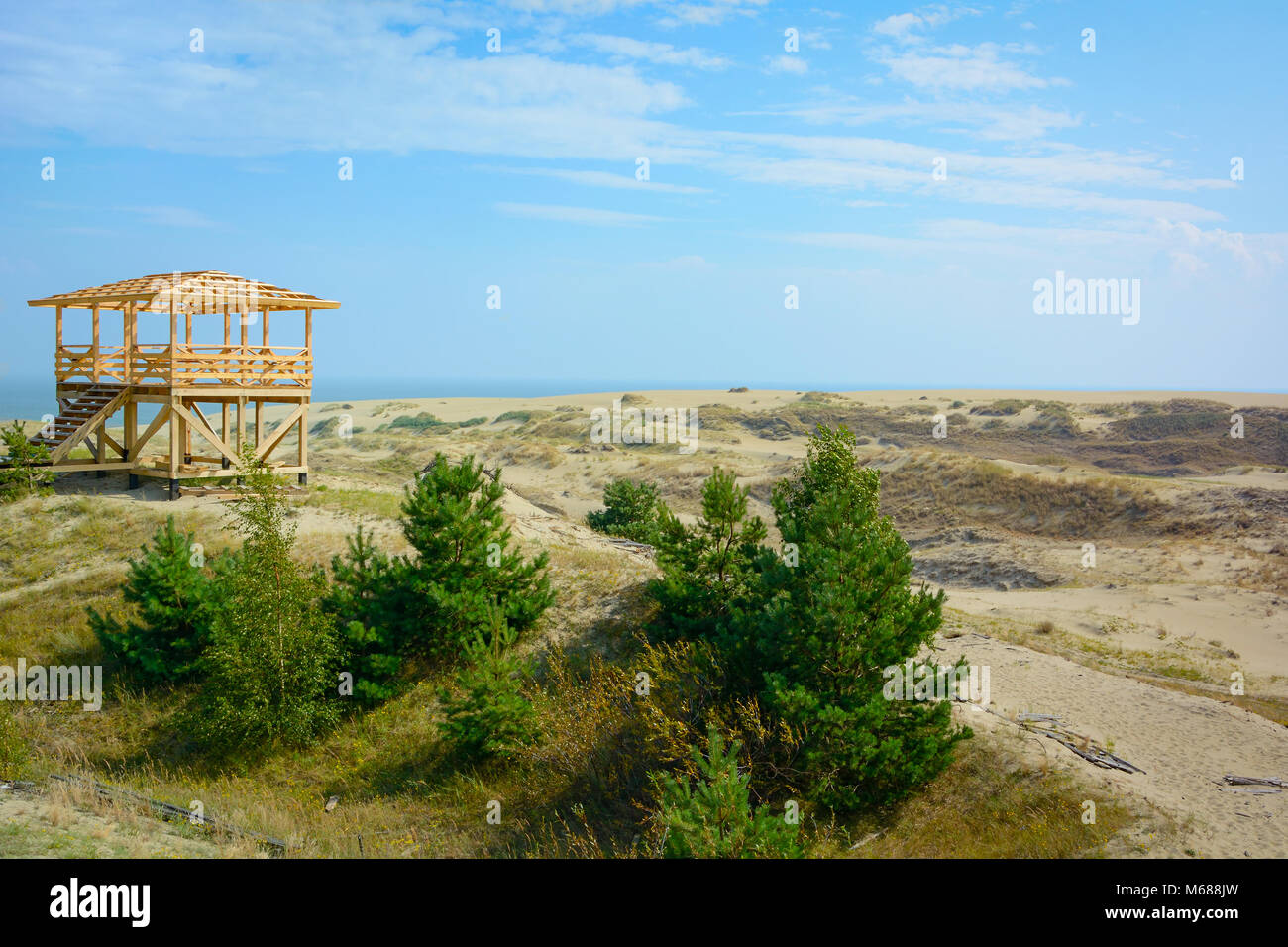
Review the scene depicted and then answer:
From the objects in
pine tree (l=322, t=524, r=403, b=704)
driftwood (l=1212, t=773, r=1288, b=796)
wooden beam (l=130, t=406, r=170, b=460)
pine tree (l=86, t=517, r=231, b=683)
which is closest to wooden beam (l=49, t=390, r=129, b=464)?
wooden beam (l=130, t=406, r=170, b=460)

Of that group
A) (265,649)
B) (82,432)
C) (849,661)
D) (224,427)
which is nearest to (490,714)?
(265,649)

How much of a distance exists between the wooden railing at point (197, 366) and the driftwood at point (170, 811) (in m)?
12.6

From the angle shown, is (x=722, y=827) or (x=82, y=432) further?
(x=82, y=432)

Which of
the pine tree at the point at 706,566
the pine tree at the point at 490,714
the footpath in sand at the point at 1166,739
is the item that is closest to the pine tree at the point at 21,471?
the pine tree at the point at 490,714

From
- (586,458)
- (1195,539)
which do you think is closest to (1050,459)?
(1195,539)

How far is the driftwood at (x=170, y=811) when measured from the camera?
37.7 ft

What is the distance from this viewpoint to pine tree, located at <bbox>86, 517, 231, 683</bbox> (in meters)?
17.5

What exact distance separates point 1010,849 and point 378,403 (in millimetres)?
91209

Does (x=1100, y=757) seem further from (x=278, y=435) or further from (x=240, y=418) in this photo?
(x=278, y=435)

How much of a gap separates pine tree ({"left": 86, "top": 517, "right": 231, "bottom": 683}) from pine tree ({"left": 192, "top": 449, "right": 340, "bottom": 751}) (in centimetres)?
196

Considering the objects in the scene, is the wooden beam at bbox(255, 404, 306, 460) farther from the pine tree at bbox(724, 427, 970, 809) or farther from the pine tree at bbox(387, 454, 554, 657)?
the pine tree at bbox(724, 427, 970, 809)

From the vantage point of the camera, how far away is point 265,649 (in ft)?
49.8

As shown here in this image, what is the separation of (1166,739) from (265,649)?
14693mm
